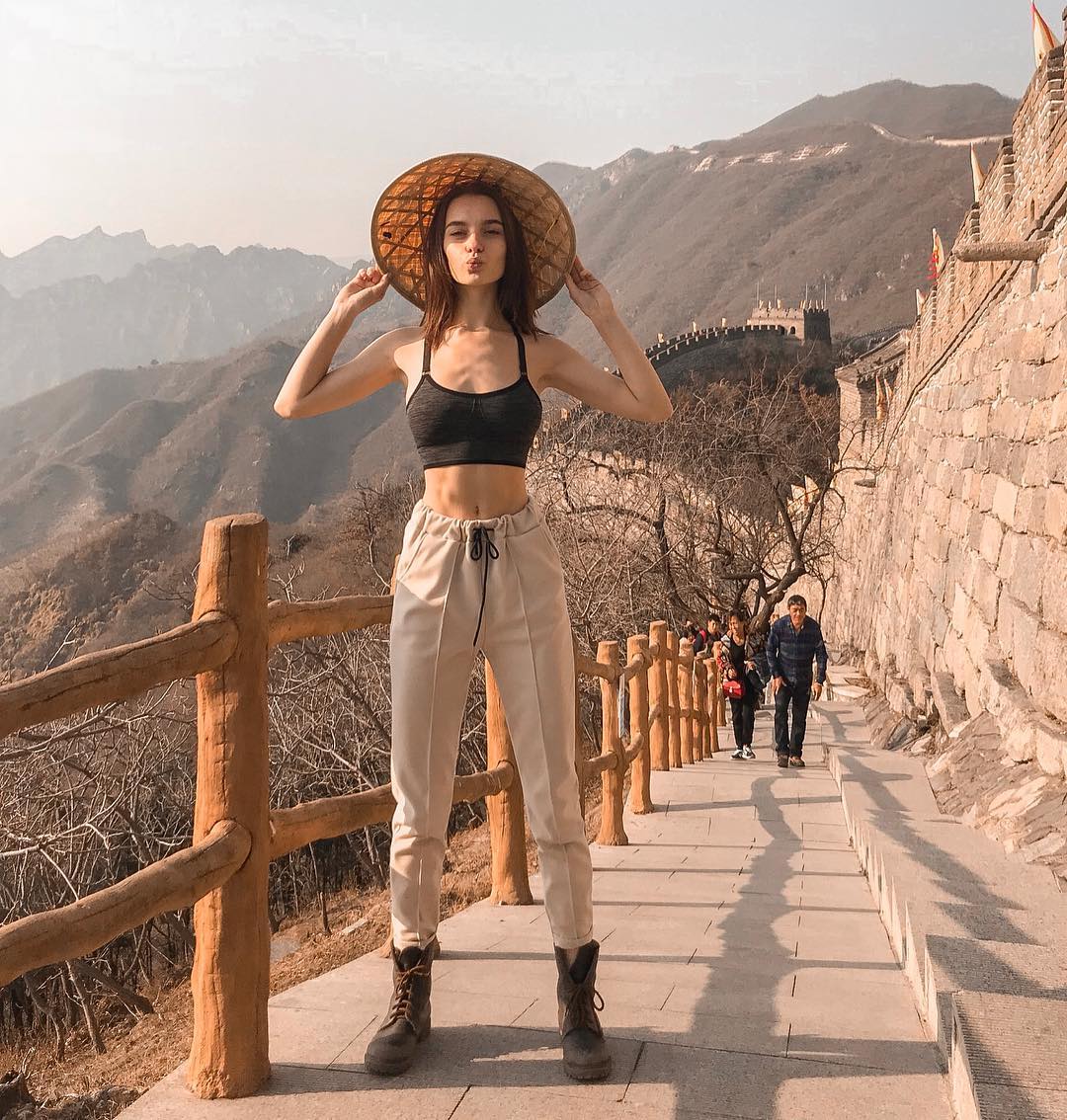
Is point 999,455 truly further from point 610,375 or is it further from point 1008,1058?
point 1008,1058

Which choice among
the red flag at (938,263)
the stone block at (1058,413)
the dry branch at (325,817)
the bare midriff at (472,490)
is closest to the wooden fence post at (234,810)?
the dry branch at (325,817)

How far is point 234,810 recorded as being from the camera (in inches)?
85.8

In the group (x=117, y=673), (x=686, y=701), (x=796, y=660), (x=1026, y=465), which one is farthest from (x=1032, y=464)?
(x=117, y=673)

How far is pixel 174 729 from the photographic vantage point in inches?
409

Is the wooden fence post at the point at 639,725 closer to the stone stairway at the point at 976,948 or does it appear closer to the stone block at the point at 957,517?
the stone stairway at the point at 976,948

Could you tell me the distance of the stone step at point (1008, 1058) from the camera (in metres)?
1.79

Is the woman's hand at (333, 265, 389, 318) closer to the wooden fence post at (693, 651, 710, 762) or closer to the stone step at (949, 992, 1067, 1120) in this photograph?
the stone step at (949, 992, 1067, 1120)

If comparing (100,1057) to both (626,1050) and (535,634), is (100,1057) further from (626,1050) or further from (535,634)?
(535,634)

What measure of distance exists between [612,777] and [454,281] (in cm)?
337

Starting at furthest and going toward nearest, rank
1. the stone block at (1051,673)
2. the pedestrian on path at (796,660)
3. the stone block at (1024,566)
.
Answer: the pedestrian on path at (796,660) → the stone block at (1024,566) → the stone block at (1051,673)

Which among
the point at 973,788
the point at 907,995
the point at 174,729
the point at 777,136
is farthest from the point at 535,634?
the point at 777,136

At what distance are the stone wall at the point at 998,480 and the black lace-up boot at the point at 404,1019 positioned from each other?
3.64 meters

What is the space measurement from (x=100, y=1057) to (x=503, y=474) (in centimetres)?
376

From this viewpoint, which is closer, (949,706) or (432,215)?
(432,215)
